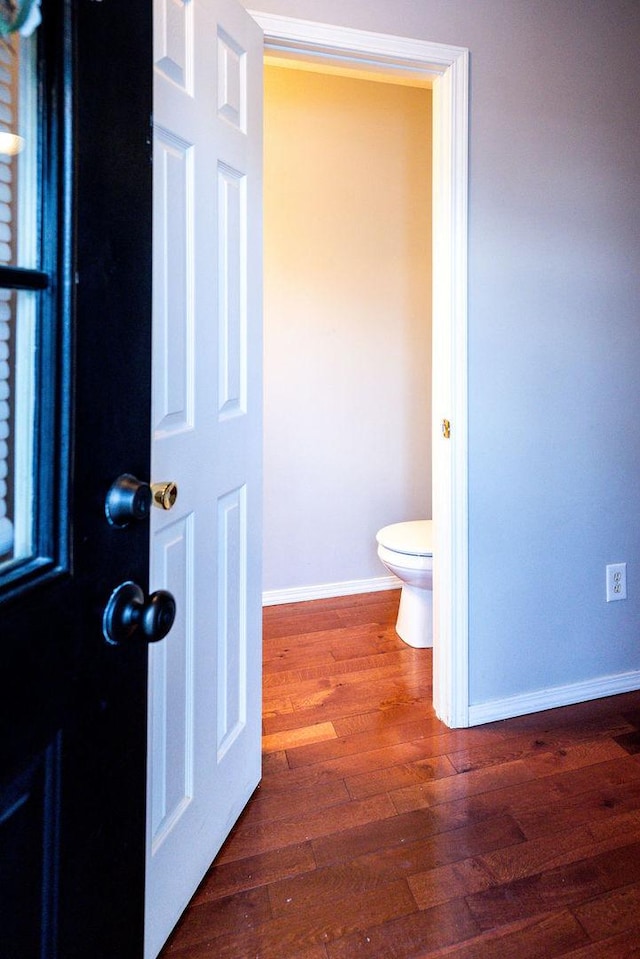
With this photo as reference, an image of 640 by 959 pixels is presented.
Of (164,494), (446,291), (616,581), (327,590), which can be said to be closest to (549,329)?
(446,291)

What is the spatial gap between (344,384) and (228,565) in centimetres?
176

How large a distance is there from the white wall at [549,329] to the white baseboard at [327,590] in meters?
1.19

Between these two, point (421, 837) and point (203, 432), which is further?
point (421, 837)

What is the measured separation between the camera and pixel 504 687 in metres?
1.94

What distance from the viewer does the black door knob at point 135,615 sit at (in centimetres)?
59

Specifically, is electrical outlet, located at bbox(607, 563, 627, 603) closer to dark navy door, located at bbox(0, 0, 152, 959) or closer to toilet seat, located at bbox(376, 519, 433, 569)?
toilet seat, located at bbox(376, 519, 433, 569)

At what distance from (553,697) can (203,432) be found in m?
1.58

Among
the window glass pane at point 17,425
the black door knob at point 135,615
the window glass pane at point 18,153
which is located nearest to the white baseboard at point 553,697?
the black door knob at point 135,615

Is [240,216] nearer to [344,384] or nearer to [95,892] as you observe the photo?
[95,892]

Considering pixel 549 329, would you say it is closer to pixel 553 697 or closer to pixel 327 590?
pixel 553 697

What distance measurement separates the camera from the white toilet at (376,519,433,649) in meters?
2.27

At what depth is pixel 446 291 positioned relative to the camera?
178 centimetres

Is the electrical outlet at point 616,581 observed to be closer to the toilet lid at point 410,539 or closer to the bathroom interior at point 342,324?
the toilet lid at point 410,539

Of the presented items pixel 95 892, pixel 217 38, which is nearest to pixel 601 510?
pixel 217 38
